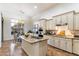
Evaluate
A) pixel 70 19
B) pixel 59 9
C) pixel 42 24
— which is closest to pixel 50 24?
pixel 42 24

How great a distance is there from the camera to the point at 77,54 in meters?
2.39

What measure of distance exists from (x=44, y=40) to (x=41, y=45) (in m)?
0.16

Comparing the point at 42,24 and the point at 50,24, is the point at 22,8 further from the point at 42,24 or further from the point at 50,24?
the point at 50,24

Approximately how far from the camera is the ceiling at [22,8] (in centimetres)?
235

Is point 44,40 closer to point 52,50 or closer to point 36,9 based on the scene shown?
point 52,50

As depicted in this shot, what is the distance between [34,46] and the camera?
2.42 meters

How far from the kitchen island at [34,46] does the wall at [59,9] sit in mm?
628

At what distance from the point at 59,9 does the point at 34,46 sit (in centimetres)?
118

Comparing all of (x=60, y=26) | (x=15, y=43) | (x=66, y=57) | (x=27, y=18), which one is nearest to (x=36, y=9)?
(x=27, y=18)

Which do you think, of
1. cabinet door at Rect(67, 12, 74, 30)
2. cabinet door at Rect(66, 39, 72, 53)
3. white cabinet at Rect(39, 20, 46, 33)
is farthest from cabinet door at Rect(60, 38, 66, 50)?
white cabinet at Rect(39, 20, 46, 33)

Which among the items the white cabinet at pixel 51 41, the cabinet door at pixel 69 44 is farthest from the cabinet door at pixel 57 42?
the cabinet door at pixel 69 44

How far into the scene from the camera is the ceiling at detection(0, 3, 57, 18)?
2.35 m

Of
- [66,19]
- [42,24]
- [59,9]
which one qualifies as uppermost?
[59,9]

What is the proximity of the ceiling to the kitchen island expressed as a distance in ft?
2.10
